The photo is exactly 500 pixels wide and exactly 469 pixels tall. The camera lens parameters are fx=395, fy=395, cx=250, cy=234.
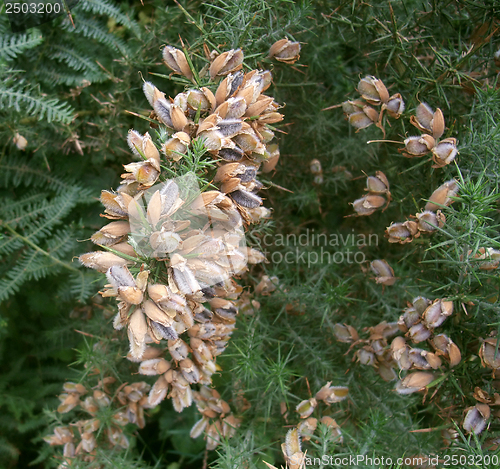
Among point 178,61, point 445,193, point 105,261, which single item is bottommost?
point 445,193

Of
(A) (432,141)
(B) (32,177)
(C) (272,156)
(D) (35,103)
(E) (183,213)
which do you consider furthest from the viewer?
(B) (32,177)

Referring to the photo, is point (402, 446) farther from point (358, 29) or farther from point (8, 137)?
point (8, 137)

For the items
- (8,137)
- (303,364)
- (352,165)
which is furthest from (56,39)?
(303,364)

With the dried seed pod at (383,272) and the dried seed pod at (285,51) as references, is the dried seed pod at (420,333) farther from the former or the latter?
the dried seed pod at (285,51)

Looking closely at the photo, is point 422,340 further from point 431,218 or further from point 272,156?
point 272,156

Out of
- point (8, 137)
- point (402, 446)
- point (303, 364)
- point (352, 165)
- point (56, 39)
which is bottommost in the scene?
point (402, 446)

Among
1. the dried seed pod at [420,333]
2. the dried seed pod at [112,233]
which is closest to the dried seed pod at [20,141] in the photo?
the dried seed pod at [112,233]

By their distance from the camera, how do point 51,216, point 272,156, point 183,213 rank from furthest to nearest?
point 51,216, point 272,156, point 183,213

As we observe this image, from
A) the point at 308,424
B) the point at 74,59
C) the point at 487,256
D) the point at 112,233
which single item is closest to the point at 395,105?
the point at 487,256
